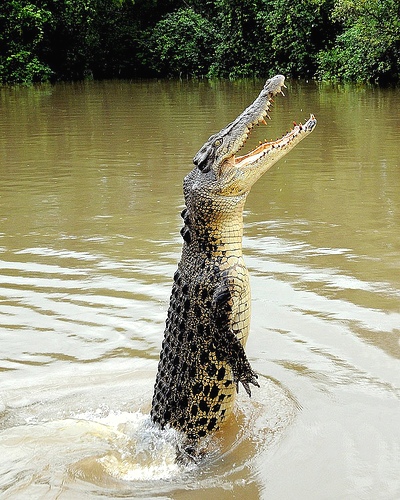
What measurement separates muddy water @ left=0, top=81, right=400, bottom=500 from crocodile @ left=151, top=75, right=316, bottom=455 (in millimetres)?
153

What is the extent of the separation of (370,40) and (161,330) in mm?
20475

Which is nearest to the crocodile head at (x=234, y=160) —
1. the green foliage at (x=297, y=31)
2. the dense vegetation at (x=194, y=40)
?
the dense vegetation at (x=194, y=40)

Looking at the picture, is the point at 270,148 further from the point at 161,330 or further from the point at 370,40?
the point at 370,40

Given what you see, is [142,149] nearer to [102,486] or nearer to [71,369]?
[71,369]

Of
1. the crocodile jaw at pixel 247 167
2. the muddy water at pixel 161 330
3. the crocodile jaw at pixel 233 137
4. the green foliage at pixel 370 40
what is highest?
the green foliage at pixel 370 40

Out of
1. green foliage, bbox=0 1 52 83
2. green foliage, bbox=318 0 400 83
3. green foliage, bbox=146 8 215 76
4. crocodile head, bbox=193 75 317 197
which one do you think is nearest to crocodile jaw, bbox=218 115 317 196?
crocodile head, bbox=193 75 317 197

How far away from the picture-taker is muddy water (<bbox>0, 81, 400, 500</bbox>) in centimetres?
337

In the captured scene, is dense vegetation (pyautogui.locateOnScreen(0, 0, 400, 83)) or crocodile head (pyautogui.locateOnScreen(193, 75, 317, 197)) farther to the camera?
dense vegetation (pyautogui.locateOnScreen(0, 0, 400, 83))

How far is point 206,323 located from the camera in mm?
3564

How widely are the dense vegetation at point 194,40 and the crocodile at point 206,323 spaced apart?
20.6 meters

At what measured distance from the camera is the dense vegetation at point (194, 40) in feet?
81.0

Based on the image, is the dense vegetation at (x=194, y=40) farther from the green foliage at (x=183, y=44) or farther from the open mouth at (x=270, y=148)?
the open mouth at (x=270, y=148)

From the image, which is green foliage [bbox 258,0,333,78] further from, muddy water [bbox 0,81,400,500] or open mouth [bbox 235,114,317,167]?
open mouth [bbox 235,114,317,167]

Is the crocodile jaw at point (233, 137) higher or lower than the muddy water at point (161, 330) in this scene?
higher
